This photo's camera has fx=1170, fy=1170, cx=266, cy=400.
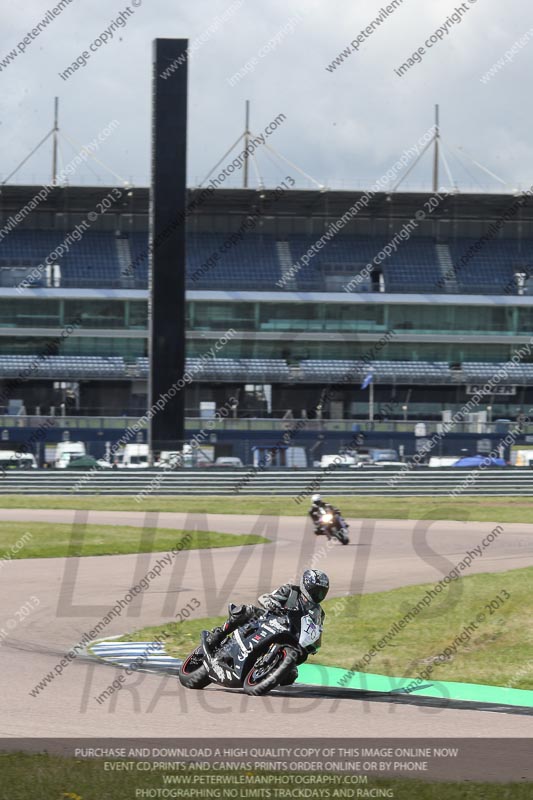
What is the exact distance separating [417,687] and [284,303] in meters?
55.5

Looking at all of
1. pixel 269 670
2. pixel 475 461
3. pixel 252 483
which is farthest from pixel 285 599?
pixel 475 461

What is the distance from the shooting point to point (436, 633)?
45.1 feet

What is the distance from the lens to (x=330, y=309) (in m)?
66.2

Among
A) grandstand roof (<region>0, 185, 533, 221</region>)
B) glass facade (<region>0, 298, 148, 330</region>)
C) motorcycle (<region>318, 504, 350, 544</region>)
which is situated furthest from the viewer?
grandstand roof (<region>0, 185, 533, 221</region>)

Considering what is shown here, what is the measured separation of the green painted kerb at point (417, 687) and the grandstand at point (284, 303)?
4958 centimetres

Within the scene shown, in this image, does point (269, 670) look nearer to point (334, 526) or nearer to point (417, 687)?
point (417, 687)

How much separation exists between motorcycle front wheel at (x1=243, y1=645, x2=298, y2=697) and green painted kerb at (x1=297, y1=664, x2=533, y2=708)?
55.9 inches

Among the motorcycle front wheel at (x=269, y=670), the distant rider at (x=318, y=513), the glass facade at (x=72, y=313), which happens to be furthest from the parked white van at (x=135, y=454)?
the motorcycle front wheel at (x=269, y=670)

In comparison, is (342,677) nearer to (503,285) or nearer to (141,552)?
(141,552)

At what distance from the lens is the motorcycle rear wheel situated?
10.4 m

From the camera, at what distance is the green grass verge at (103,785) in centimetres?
674

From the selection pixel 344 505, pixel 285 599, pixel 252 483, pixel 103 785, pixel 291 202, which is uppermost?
pixel 291 202

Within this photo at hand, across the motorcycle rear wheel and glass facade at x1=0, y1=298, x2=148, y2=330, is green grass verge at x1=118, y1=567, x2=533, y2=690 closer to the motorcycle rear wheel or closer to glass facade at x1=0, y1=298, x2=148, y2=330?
the motorcycle rear wheel

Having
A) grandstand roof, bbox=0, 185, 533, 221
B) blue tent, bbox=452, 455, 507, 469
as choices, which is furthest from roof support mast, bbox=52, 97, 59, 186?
blue tent, bbox=452, 455, 507, 469
